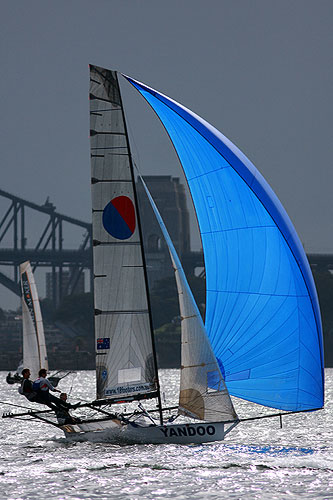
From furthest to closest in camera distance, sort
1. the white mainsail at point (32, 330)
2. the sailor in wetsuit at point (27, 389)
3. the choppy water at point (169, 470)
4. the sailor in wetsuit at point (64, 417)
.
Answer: the white mainsail at point (32, 330), the sailor in wetsuit at point (64, 417), the sailor in wetsuit at point (27, 389), the choppy water at point (169, 470)

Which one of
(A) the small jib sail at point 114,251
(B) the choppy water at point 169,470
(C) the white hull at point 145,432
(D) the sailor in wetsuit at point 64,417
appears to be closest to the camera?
(B) the choppy water at point 169,470

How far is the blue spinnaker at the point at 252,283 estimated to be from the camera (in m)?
13.2

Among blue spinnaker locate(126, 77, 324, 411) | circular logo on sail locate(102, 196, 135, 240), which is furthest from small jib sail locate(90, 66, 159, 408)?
blue spinnaker locate(126, 77, 324, 411)

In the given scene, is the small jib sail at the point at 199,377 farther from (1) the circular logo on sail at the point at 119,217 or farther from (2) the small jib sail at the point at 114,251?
(1) the circular logo on sail at the point at 119,217

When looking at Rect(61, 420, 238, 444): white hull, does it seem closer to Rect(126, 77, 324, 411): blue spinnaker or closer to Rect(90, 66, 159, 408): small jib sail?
Rect(90, 66, 159, 408): small jib sail

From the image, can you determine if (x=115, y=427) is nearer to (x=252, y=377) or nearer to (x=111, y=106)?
(x=252, y=377)

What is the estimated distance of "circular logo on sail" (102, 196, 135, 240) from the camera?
14.1m

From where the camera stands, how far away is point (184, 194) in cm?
13588

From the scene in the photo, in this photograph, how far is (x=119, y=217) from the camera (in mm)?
14172

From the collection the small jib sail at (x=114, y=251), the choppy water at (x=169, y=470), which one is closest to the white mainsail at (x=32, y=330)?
the choppy water at (x=169, y=470)

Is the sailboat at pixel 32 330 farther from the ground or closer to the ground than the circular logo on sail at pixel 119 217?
closer to the ground

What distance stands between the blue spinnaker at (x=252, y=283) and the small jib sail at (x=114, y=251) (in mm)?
991

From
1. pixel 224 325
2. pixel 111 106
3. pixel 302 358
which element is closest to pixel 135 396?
pixel 224 325

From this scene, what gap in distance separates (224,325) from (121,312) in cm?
171
